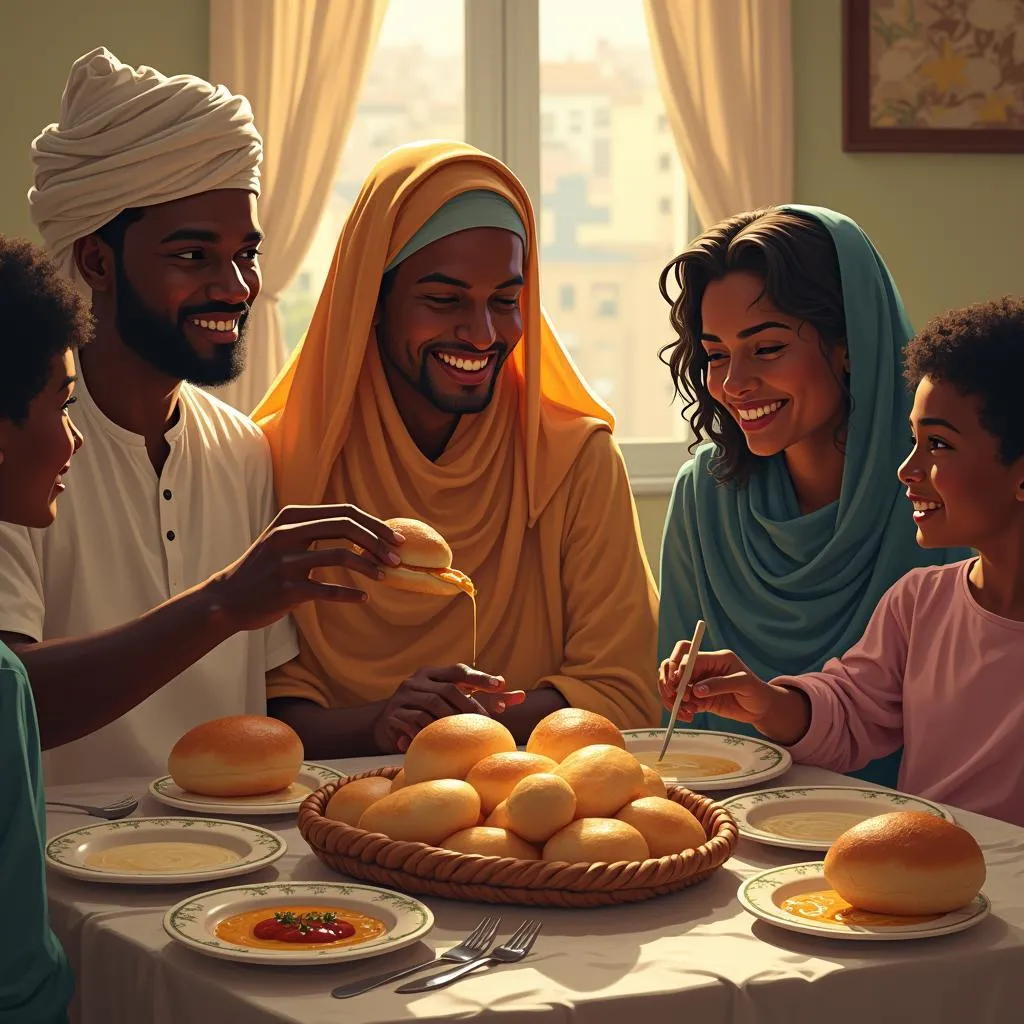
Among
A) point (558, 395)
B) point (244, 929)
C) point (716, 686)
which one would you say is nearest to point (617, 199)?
point (558, 395)

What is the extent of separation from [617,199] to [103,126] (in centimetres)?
371

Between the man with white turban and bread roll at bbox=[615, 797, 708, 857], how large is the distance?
1.15 metres

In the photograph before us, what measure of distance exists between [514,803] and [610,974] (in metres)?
0.28

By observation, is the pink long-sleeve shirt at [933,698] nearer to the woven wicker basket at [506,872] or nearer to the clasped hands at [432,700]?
the clasped hands at [432,700]

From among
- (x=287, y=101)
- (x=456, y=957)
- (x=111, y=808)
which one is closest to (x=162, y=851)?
(x=111, y=808)

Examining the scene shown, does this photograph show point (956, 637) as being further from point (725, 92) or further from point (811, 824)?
point (725, 92)

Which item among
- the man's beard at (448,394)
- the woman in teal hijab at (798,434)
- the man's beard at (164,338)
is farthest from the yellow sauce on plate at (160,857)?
the woman in teal hijab at (798,434)

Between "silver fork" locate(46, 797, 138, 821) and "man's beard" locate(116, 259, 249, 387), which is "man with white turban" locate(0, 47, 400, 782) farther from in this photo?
"silver fork" locate(46, 797, 138, 821)

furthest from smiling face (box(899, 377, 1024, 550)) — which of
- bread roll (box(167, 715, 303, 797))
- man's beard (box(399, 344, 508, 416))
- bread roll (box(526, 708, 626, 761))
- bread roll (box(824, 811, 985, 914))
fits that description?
bread roll (box(167, 715, 303, 797))

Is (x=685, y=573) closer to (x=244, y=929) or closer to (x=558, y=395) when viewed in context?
(x=558, y=395)

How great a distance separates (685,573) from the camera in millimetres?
3105

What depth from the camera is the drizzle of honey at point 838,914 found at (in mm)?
1561

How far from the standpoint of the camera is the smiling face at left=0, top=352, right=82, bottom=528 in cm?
185

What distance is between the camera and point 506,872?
1.60 metres
